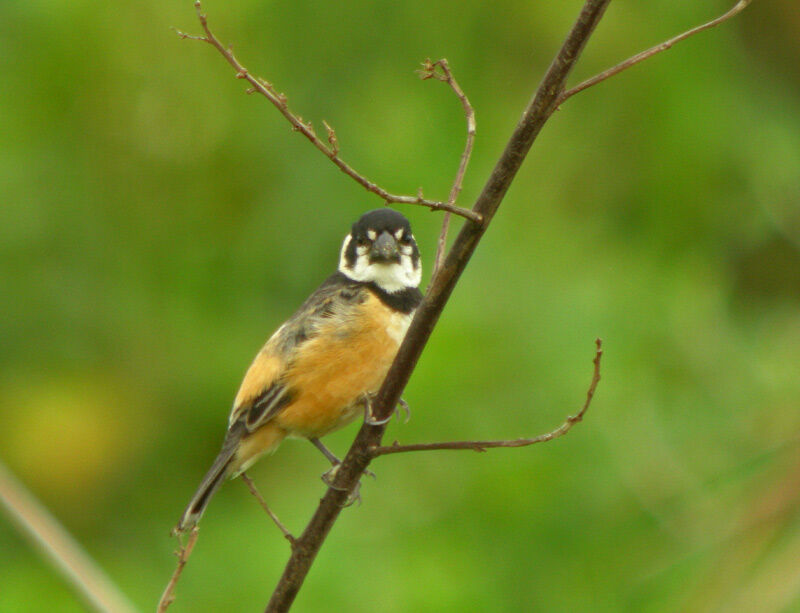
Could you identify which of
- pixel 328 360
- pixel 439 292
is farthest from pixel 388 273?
pixel 439 292

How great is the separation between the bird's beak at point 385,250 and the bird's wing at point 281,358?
0.51ft

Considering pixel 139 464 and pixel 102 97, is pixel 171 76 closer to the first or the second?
pixel 102 97

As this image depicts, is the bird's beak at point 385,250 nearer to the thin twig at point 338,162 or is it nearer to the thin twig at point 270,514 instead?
the thin twig at point 270,514

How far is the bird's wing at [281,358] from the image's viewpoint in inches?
166

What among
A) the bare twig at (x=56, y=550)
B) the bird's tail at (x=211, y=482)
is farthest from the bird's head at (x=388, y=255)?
the bare twig at (x=56, y=550)

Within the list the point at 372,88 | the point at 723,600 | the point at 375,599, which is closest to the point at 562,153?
the point at 372,88

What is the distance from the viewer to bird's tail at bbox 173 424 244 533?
3.95m

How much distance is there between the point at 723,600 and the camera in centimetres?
181

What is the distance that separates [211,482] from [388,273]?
3.30ft

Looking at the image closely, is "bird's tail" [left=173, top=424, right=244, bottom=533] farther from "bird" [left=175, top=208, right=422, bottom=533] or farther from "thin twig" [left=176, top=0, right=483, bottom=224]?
"thin twig" [left=176, top=0, right=483, bottom=224]

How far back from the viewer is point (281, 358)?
14.2 feet

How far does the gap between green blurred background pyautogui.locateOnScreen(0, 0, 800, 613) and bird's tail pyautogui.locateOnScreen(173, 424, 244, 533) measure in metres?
1.11

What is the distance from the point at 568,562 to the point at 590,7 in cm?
354

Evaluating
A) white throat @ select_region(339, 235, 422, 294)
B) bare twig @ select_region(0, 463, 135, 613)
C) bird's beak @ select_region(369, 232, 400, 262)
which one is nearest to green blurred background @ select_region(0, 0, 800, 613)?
white throat @ select_region(339, 235, 422, 294)
